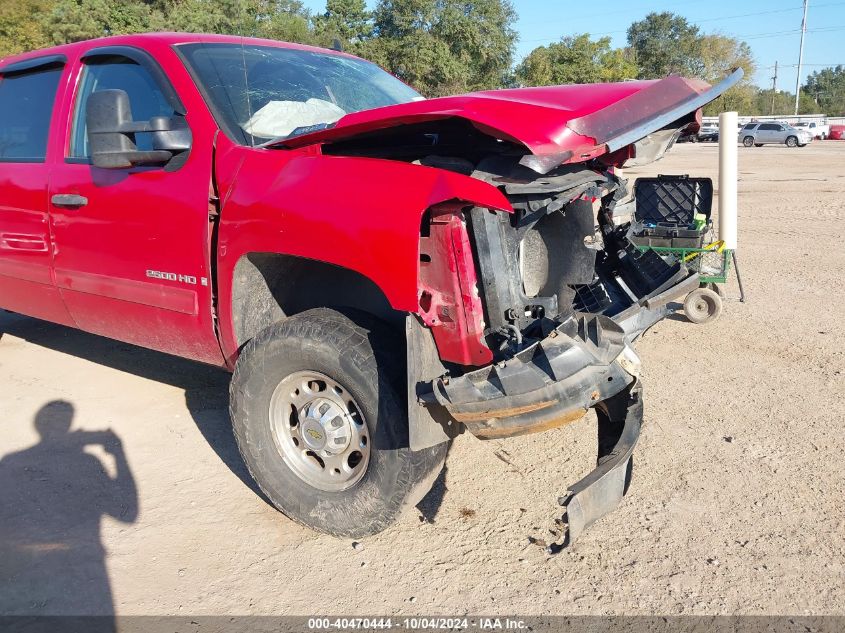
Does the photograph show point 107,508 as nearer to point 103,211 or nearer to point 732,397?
point 103,211

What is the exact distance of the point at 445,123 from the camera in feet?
9.30

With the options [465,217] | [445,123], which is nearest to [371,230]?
[465,217]

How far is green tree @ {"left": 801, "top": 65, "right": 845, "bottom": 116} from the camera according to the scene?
79438 mm

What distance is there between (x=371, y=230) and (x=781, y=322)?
4.65m

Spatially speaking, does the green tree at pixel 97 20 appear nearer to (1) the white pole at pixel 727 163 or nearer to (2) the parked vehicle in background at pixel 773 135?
(1) the white pole at pixel 727 163

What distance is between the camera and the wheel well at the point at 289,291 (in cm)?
332

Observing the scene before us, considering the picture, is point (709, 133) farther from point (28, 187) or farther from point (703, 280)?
point (28, 187)

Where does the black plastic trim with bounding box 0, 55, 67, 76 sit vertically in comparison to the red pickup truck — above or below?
above

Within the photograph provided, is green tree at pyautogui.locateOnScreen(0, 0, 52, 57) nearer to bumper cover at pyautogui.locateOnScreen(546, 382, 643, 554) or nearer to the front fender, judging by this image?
the front fender

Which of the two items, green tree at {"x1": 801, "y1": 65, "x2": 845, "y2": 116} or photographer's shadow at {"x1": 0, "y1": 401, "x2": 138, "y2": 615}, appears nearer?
photographer's shadow at {"x1": 0, "y1": 401, "x2": 138, "y2": 615}

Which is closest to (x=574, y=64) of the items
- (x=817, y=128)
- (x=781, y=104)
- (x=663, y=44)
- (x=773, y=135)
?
(x=773, y=135)

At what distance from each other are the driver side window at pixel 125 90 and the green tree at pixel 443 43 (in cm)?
3503

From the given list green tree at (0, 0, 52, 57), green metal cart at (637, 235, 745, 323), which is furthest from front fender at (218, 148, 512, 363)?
green tree at (0, 0, 52, 57)

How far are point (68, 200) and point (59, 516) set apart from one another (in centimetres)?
171
